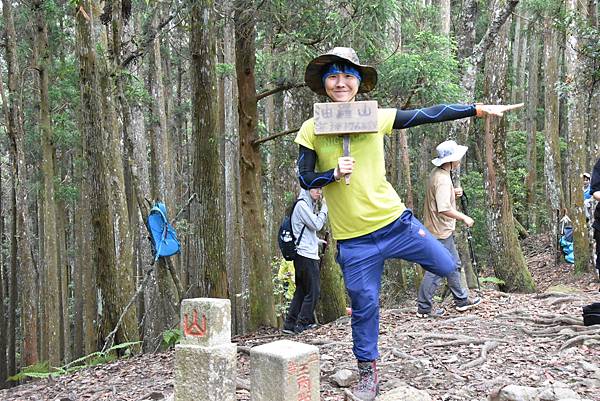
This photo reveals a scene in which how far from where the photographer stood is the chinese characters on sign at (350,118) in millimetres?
3955

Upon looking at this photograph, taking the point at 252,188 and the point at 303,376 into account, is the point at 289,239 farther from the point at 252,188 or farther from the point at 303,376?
the point at 303,376

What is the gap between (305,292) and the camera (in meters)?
7.75

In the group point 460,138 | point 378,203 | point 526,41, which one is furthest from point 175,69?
point 378,203

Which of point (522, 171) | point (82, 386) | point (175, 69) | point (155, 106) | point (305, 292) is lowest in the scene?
point (82, 386)

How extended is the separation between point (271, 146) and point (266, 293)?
4269mm

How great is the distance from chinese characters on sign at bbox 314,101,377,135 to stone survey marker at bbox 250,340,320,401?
54.6 inches

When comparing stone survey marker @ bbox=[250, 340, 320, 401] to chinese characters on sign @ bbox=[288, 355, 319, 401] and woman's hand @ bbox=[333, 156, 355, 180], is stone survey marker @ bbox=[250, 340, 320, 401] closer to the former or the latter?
chinese characters on sign @ bbox=[288, 355, 319, 401]

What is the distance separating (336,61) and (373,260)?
1.37 m

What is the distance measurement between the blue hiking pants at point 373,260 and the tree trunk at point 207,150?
376 cm

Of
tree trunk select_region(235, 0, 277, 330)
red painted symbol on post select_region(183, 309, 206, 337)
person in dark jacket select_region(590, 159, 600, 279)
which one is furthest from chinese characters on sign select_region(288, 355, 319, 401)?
tree trunk select_region(235, 0, 277, 330)

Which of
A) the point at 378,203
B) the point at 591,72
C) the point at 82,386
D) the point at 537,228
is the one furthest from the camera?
the point at 537,228

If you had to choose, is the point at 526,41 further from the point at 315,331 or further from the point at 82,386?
the point at 82,386

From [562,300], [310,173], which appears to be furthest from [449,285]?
[310,173]

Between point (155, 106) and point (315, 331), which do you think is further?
point (155, 106)
